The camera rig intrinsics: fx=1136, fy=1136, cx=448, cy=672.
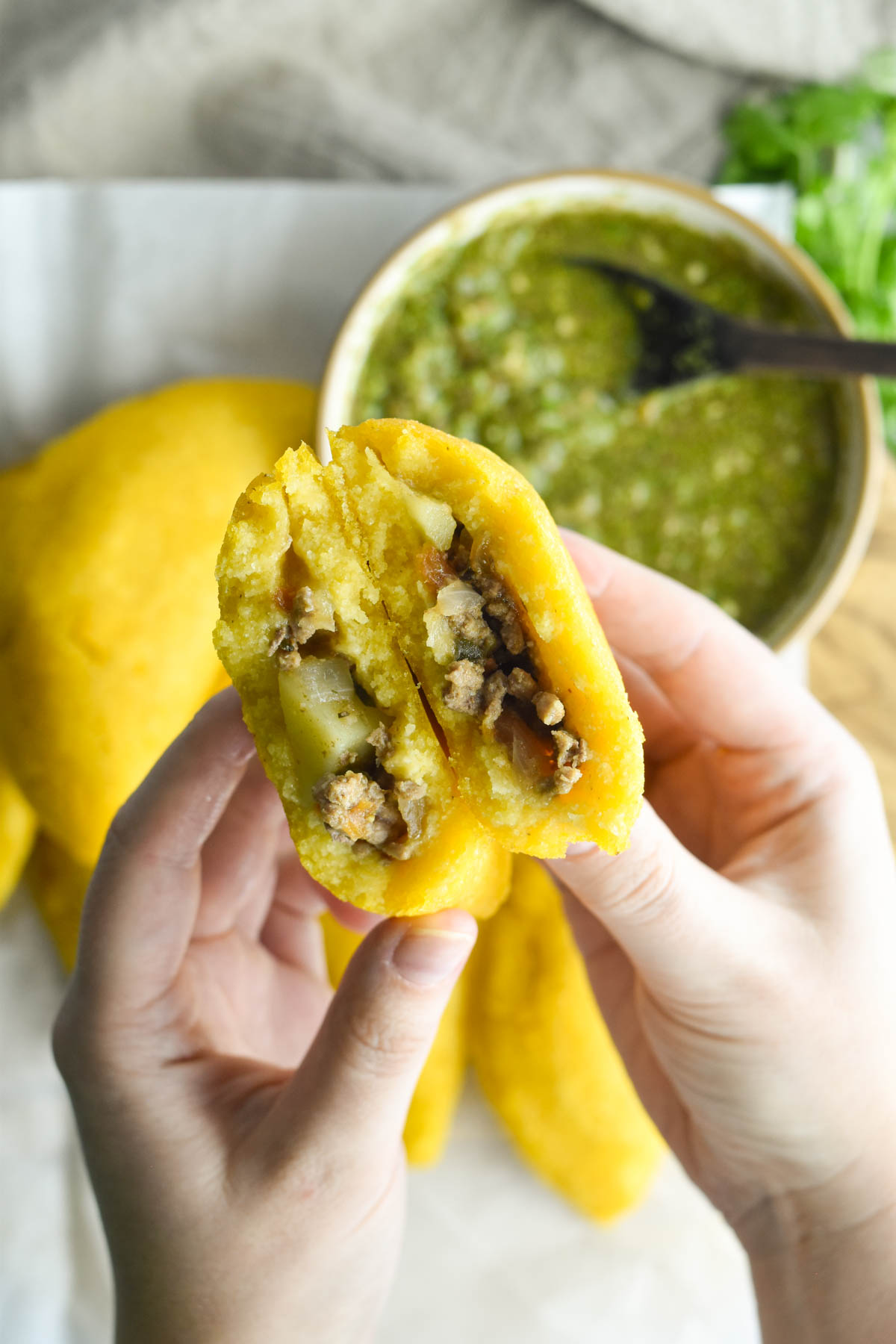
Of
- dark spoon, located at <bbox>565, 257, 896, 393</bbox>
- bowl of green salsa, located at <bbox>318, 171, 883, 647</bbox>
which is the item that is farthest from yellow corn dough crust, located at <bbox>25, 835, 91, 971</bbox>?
dark spoon, located at <bbox>565, 257, 896, 393</bbox>

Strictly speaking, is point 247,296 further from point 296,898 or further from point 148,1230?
point 148,1230

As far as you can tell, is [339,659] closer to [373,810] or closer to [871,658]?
[373,810]

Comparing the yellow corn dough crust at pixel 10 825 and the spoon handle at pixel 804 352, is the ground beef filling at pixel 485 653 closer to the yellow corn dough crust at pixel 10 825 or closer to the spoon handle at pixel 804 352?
the spoon handle at pixel 804 352

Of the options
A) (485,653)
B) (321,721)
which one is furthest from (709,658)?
(321,721)

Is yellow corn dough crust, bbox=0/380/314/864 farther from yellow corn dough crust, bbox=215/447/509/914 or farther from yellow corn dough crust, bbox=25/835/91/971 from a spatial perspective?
yellow corn dough crust, bbox=215/447/509/914

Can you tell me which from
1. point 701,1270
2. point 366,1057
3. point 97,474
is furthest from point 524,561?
point 701,1270

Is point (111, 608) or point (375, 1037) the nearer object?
point (375, 1037)
